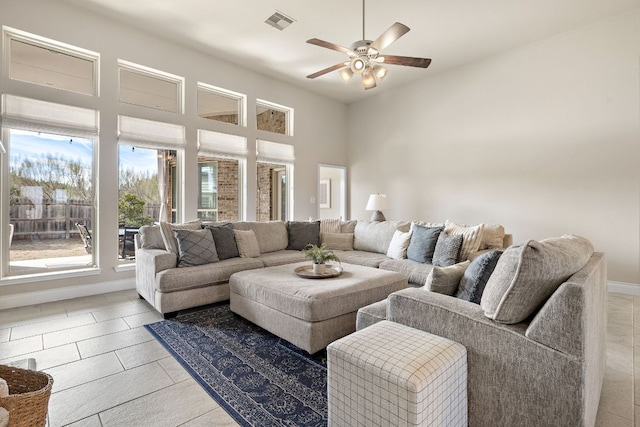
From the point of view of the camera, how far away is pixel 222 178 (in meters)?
5.75

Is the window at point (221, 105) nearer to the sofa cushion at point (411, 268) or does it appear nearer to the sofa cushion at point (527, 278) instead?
the sofa cushion at point (411, 268)

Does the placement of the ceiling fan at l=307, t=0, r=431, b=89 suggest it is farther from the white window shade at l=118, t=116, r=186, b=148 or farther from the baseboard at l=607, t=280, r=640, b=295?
the baseboard at l=607, t=280, r=640, b=295

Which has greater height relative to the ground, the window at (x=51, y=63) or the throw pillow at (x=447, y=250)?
the window at (x=51, y=63)

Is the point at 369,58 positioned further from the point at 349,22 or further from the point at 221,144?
the point at 221,144

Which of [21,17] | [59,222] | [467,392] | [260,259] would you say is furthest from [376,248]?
[21,17]

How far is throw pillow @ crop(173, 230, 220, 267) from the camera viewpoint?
11.4ft

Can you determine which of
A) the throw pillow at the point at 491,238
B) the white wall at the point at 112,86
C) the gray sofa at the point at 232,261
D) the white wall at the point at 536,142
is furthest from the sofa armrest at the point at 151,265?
the white wall at the point at 536,142

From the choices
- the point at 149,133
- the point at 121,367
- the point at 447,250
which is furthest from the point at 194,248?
the point at 447,250

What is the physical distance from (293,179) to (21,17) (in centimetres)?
438

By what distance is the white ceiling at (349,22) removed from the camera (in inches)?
149

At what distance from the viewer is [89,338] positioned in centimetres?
268

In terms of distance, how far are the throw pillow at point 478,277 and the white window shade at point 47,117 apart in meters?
4.66

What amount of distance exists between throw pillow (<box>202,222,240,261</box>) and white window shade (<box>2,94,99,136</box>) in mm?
1994

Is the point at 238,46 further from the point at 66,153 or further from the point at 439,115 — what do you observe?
the point at 439,115
